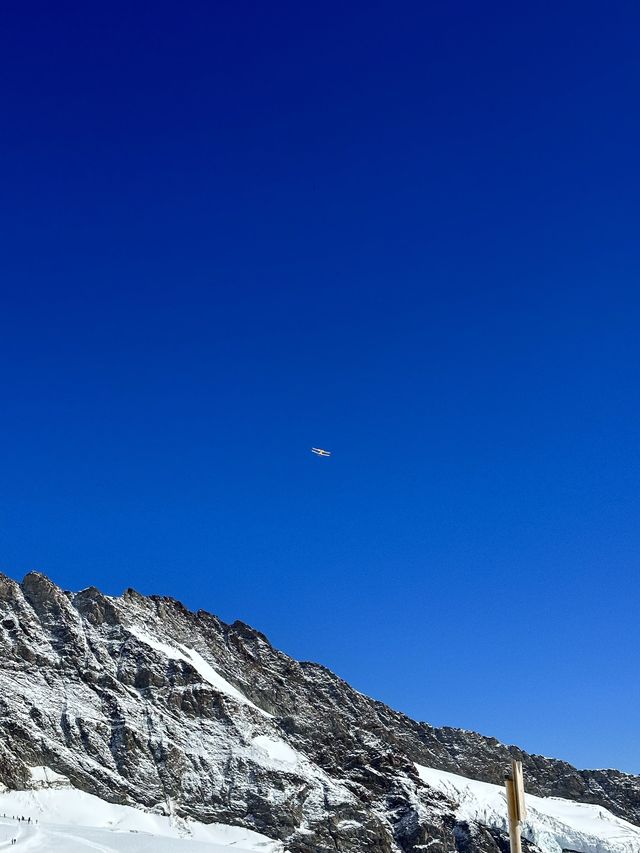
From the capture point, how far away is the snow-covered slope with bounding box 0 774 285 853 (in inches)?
4958

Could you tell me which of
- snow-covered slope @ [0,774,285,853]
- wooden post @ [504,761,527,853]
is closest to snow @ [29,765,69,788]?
snow-covered slope @ [0,774,285,853]

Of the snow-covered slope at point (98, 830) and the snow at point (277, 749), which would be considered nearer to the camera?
the snow-covered slope at point (98, 830)

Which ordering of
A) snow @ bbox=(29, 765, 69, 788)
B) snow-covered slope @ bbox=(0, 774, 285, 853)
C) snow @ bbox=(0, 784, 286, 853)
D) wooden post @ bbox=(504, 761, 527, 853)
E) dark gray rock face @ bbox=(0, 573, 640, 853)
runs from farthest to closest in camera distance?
dark gray rock face @ bbox=(0, 573, 640, 853) < snow @ bbox=(29, 765, 69, 788) < snow-covered slope @ bbox=(0, 774, 285, 853) < snow @ bbox=(0, 784, 286, 853) < wooden post @ bbox=(504, 761, 527, 853)

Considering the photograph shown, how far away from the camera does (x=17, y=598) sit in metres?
196

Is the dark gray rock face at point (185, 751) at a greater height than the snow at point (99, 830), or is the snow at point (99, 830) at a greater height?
the dark gray rock face at point (185, 751)

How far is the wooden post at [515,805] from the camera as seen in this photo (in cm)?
1087

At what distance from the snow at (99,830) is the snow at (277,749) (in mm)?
22718

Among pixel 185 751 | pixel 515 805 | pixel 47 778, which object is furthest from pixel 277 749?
pixel 515 805

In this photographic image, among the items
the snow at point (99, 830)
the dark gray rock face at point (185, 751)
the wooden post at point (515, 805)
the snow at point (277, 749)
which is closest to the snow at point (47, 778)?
the snow at point (99, 830)

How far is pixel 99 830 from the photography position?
13612 centimetres

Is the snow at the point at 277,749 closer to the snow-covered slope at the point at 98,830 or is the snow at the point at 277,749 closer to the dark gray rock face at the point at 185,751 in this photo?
the dark gray rock face at the point at 185,751

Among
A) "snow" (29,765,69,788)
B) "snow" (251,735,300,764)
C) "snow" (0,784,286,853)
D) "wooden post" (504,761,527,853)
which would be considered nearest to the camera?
"wooden post" (504,761,527,853)

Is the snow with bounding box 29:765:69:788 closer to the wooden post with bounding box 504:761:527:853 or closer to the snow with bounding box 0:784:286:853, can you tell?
the snow with bounding box 0:784:286:853

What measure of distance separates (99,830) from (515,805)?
140 m
